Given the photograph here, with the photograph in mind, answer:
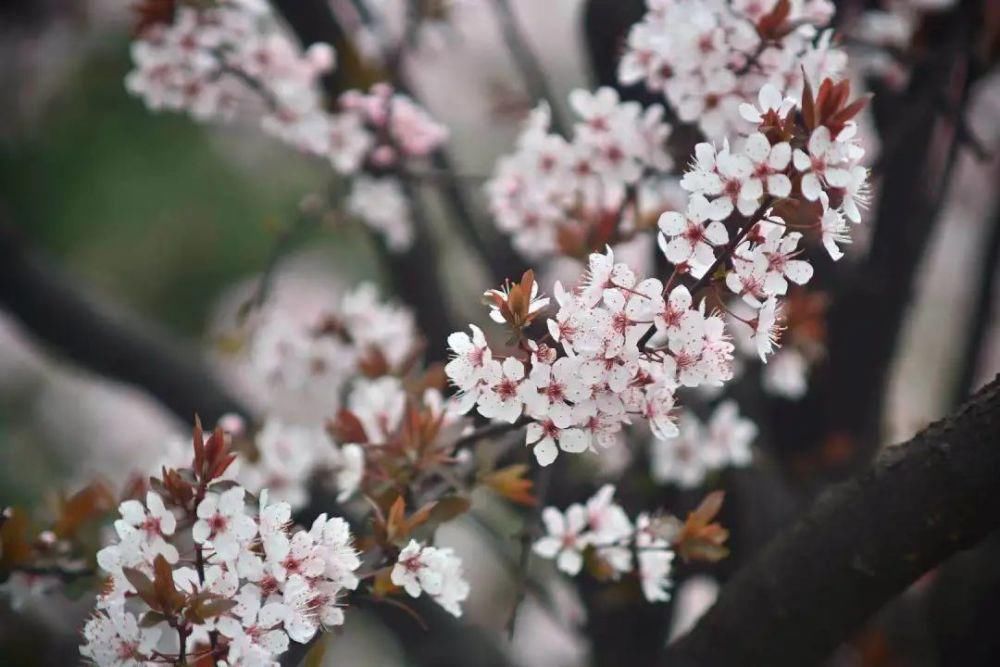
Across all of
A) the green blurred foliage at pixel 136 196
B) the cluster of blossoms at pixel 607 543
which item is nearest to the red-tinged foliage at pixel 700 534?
the cluster of blossoms at pixel 607 543

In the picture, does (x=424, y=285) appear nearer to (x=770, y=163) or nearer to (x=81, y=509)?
(x=81, y=509)

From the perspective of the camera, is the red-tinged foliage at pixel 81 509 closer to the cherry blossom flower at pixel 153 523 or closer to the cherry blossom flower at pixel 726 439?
the cherry blossom flower at pixel 153 523

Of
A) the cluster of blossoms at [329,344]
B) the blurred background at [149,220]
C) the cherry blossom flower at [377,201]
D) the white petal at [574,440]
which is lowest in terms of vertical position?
the white petal at [574,440]

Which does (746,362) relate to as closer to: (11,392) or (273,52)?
(273,52)

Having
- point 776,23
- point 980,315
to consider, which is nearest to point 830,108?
point 776,23

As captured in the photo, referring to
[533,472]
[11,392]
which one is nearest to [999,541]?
[533,472]
